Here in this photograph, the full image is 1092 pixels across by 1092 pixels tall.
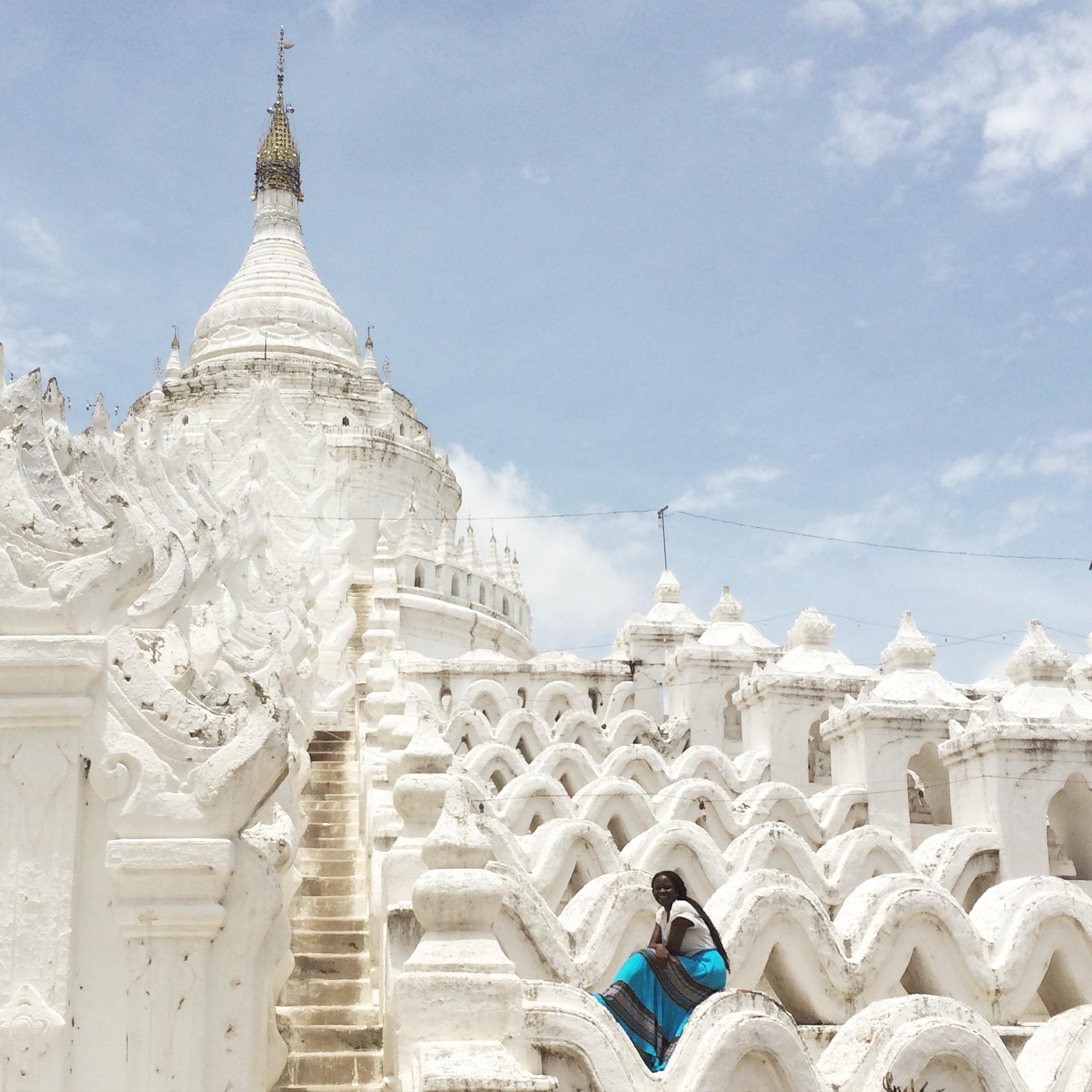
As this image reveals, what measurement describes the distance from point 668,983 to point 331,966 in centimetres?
322

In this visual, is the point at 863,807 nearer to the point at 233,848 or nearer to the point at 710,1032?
the point at 710,1032

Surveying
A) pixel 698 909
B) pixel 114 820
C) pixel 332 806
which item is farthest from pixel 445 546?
pixel 114 820

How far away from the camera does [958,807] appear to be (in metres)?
14.5

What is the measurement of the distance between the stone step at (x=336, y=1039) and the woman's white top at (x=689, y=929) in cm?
213

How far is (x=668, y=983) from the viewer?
6980 mm

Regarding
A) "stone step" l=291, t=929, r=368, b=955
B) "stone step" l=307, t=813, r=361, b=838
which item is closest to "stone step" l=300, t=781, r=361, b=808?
"stone step" l=307, t=813, r=361, b=838

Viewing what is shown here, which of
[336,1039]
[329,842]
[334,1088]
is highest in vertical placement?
[329,842]

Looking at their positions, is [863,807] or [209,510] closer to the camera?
[209,510]

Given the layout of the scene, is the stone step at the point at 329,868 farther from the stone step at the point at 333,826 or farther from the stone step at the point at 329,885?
the stone step at the point at 333,826

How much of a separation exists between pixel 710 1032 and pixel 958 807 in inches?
352

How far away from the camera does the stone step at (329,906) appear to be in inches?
407

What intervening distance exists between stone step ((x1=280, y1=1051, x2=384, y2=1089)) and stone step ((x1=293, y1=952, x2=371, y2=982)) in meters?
1.09

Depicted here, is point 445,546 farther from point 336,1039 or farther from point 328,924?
point 336,1039

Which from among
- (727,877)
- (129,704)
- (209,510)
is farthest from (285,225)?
(129,704)
